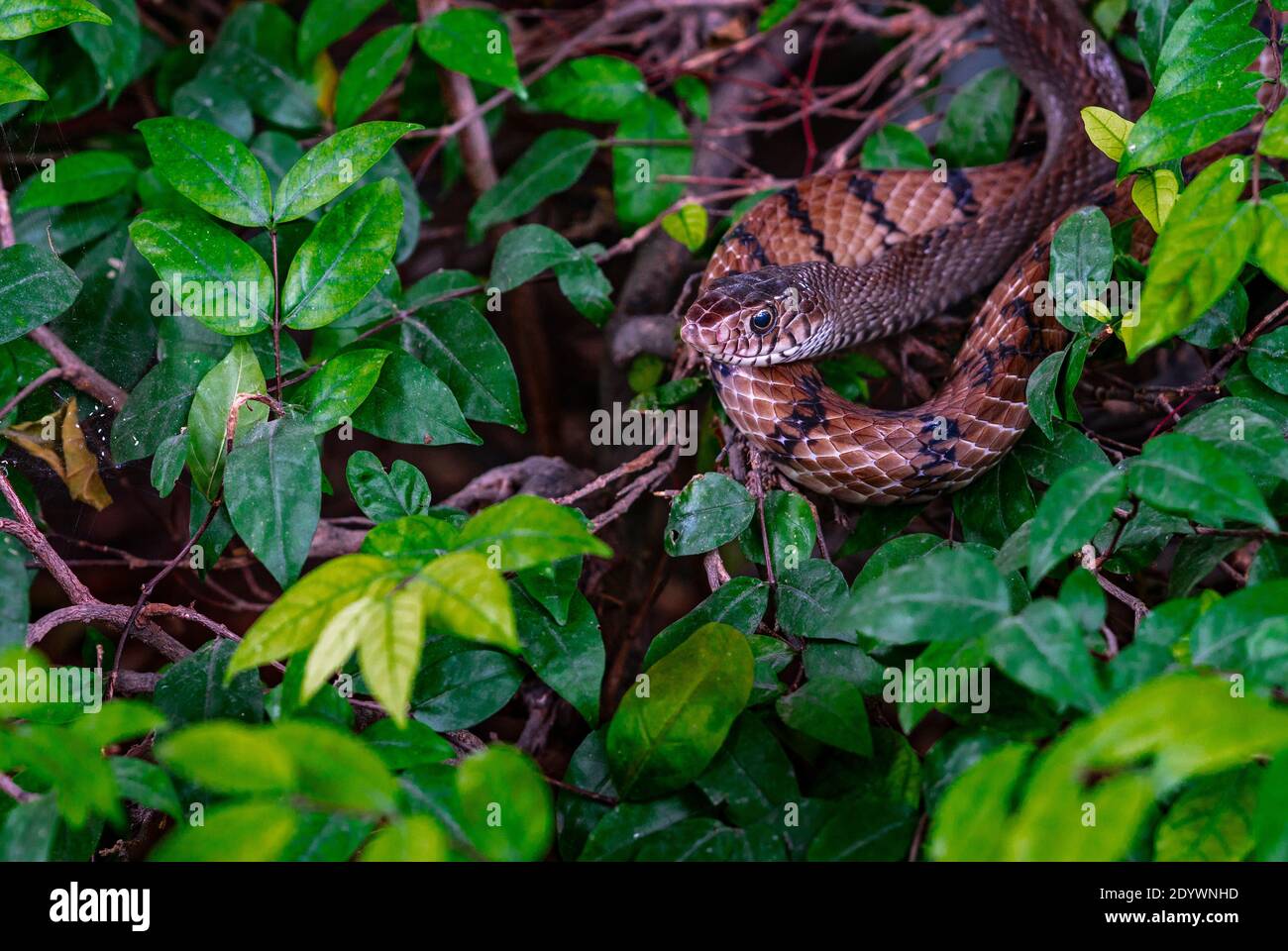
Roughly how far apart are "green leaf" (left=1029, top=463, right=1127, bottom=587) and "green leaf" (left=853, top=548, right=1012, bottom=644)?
0.06m

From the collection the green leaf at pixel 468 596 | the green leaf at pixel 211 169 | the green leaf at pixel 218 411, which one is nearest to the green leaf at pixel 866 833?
the green leaf at pixel 468 596

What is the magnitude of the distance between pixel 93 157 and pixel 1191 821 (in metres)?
2.49

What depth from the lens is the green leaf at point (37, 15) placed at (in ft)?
5.60

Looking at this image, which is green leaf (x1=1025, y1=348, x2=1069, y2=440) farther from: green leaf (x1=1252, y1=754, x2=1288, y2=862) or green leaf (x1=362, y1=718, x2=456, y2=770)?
green leaf (x1=362, y1=718, x2=456, y2=770)

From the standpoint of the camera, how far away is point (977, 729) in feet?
4.53

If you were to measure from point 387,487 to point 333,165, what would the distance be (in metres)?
0.55

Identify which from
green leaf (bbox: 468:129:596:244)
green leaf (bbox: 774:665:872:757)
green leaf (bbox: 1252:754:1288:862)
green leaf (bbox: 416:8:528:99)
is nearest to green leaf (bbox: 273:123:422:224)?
green leaf (bbox: 416:8:528:99)

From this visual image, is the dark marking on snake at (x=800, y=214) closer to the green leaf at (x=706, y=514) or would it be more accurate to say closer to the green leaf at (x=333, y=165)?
the green leaf at (x=706, y=514)

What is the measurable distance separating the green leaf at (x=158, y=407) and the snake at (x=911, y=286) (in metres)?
0.94

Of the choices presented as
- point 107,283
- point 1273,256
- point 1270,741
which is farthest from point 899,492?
point 107,283

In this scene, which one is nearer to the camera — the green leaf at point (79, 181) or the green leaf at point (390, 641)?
the green leaf at point (390, 641)

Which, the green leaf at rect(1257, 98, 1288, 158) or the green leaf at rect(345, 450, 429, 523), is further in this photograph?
the green leaf at rect(345, 450, 429, 523)

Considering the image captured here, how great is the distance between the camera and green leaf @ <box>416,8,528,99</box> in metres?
2.26

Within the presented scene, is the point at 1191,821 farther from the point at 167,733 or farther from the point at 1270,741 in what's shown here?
the point at 167,733
